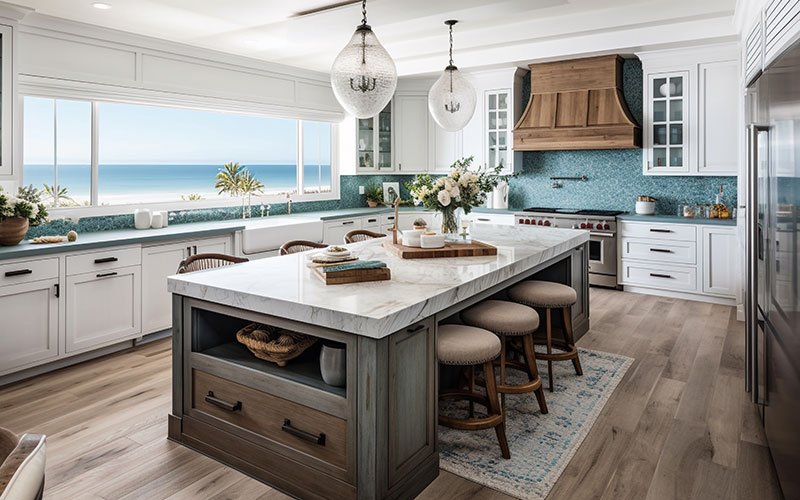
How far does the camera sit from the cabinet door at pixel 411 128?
767 centimetres

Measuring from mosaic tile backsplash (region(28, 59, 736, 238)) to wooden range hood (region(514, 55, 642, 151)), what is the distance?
1.20 feet

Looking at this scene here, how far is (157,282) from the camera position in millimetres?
4578

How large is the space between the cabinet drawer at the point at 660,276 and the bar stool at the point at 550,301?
9.13ft

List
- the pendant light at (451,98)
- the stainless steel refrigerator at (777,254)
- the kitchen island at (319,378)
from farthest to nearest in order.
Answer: the pendant light at (451,98)
the kitchen island at (319,378)
the stainless steel refrigerator at (777,254)

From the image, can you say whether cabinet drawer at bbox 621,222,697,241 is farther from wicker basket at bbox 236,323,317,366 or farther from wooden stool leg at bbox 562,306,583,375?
wicker basket at bbox 236,323,317,366

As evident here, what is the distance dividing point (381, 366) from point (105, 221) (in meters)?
3.77

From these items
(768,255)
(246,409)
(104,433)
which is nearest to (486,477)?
(246,409)

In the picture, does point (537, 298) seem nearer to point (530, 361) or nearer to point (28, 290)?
point (530, 361)

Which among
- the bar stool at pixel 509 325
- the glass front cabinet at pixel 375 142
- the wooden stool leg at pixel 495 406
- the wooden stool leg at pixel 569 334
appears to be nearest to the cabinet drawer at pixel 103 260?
the bar stool at pixel 509 325

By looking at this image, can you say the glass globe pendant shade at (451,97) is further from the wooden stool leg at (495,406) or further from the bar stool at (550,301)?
the wooden stool leg at (495,406)

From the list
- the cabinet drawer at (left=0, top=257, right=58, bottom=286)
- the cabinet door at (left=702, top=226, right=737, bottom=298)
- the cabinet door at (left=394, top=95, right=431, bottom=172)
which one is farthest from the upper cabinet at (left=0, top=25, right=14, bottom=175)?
the cabinet door at (left=702, top=226, right=737, bottom=298)

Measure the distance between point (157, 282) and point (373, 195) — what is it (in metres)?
3.71

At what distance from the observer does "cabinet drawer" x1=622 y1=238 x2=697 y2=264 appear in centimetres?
583

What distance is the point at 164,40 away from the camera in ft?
16.5
